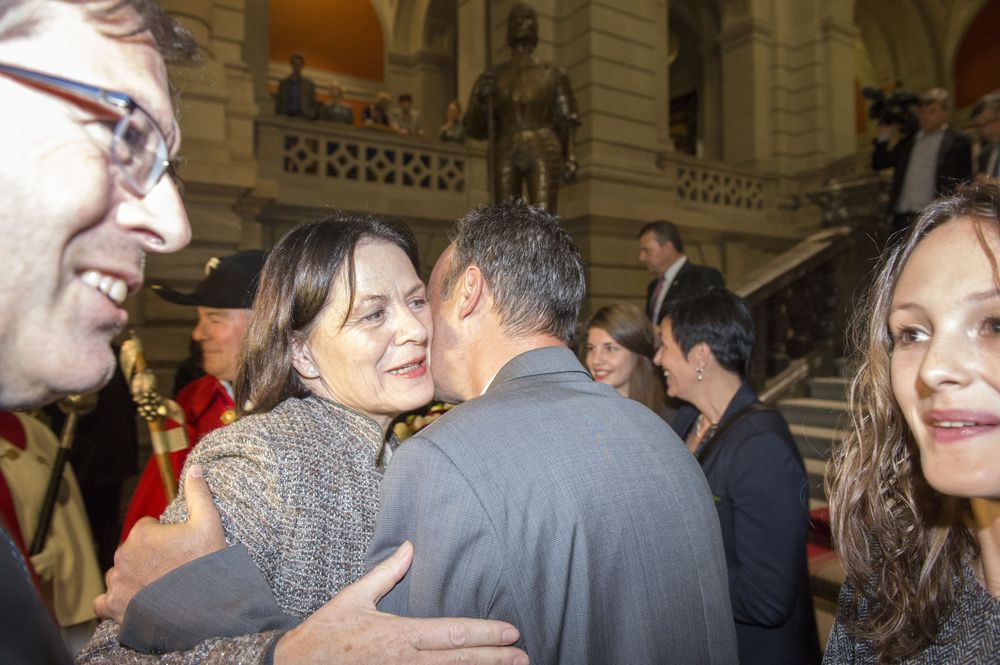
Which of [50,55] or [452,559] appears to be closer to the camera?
[50,55]

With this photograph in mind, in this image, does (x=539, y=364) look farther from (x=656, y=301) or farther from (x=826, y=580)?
(x=656, y=301)

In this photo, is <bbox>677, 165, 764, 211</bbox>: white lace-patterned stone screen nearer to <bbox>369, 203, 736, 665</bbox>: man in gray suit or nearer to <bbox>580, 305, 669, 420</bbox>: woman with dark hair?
<bbox>580, 305, 669, 420</bbox>: woman with dark hair

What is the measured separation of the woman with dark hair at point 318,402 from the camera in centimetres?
117

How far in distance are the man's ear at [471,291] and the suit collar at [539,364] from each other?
18cm

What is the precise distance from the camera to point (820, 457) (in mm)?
5180

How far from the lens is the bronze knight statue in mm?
6766

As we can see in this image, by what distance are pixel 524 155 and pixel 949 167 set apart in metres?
3.91

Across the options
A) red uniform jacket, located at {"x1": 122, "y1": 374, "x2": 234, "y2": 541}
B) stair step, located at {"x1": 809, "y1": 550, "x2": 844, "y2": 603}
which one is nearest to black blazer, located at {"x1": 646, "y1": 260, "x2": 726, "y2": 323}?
stair step, located at {"x1": 809, "y1": 550, "x2": 844, "y2": 603}

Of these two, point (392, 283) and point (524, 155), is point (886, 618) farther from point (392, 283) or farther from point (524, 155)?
point (524, 155)

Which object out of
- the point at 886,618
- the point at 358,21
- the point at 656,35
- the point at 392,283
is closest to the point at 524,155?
the point at 656,35

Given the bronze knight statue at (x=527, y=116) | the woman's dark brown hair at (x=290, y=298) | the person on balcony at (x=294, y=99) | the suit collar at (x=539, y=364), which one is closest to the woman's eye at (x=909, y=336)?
the suit collar at (x=539, y=364)

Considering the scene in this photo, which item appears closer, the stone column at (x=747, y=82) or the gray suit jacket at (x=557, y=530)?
the gray suit jacket at (x=557, y=530)

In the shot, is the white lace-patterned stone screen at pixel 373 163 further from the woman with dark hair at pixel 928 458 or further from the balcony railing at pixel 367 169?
the woman with dark hair at pixel 928 458

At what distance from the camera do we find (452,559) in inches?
40.0
